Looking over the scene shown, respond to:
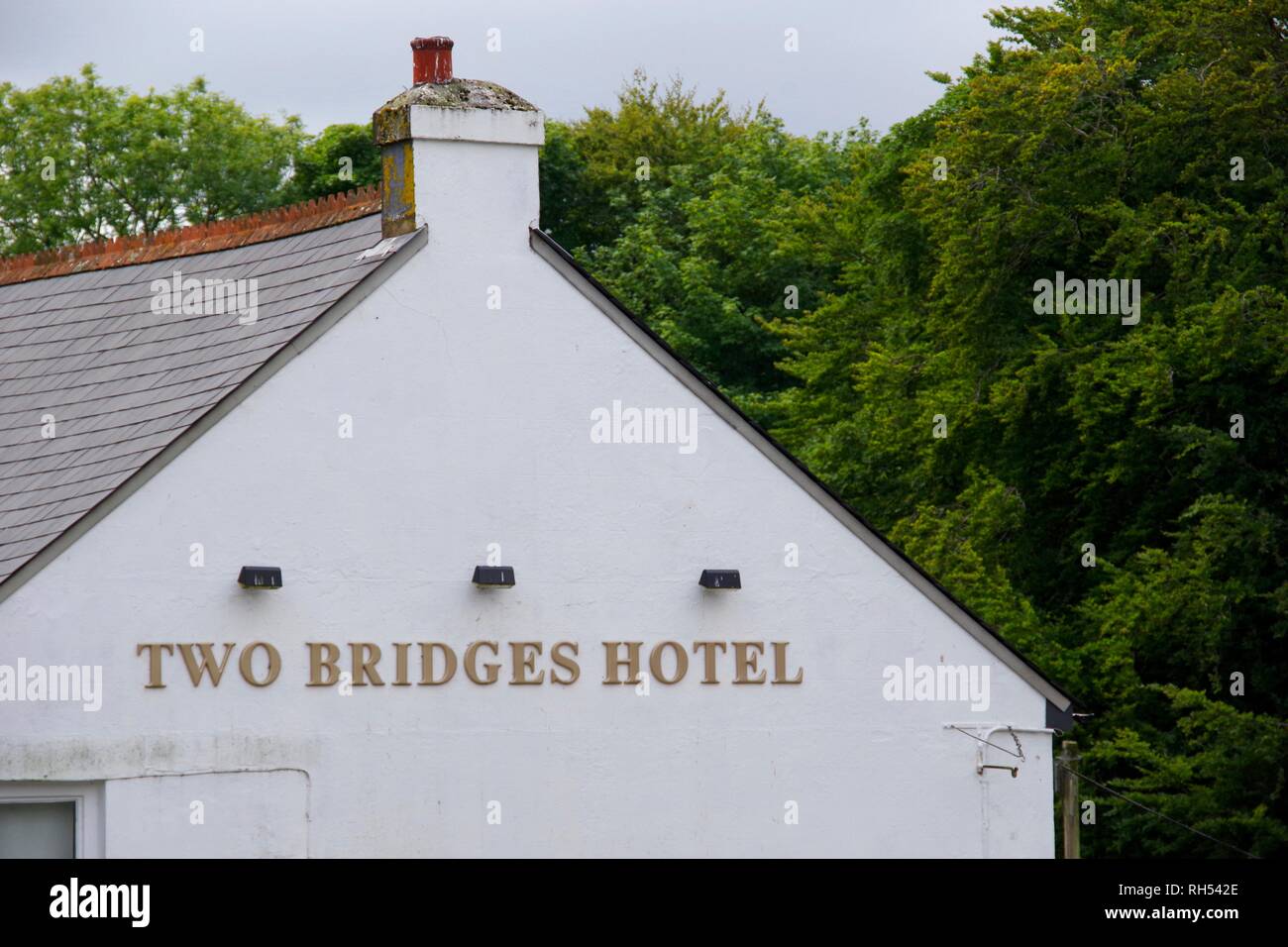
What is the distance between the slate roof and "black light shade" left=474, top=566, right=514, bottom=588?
212 cm

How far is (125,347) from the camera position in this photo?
58.3ft

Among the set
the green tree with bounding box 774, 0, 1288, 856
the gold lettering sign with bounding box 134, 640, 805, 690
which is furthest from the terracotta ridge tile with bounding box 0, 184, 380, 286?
the green tree with bounding box 774, 0, 1288, 856

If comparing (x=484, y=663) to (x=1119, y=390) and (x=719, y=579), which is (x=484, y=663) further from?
(x=1119, y=390)

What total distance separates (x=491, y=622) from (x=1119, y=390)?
14858 millimetres

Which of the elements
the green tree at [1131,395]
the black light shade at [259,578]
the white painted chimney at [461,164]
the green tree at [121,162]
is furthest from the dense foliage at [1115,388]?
the green tree at [121,162]

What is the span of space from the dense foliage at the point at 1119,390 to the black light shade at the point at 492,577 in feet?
46.1

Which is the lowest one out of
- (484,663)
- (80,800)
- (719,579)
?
(80,800)

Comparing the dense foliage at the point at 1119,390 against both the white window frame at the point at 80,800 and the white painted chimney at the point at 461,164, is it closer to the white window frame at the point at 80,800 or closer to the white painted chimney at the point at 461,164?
the white painted chimney at the point at 461,164

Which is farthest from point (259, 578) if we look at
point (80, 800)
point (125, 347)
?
point (125, 347)

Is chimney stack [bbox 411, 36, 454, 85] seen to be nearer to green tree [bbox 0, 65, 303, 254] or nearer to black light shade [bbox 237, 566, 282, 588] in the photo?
black light shade [bbox 237, 566, 282, 588]

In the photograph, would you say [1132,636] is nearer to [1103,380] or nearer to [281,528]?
[1103,380]

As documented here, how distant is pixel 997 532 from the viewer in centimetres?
3117

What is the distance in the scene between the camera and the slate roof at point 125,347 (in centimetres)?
1548
